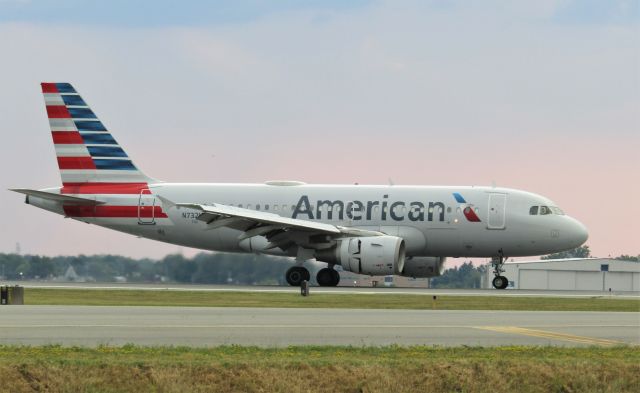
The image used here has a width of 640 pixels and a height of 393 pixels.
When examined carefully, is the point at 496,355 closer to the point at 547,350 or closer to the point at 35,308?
the point at 547,350

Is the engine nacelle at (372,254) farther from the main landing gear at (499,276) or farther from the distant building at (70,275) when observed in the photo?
the distant building at (70,275)

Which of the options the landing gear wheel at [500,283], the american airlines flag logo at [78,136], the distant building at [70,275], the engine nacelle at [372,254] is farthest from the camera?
the distant building at [70,275]

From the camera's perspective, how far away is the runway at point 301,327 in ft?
64.2

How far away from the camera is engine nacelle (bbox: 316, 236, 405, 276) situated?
145 ft

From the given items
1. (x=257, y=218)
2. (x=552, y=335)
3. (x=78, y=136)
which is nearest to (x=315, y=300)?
(x=257, y=218)

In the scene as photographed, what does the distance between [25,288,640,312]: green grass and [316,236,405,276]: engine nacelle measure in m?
5.84

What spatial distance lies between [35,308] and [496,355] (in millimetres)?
14140

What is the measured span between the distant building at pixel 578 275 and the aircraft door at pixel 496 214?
27.4 metres

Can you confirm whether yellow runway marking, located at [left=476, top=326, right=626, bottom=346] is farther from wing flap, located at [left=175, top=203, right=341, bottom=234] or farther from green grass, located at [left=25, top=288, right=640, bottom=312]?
wing flap, located at [left=175, top=203, right=341, bottom=234]

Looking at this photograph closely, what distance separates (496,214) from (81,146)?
1872 cm

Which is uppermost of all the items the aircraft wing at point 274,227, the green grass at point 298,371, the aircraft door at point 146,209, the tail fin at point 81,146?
the tail fin at point 81,146

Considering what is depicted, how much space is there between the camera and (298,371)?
15.3m

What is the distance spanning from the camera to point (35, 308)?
27750 mm

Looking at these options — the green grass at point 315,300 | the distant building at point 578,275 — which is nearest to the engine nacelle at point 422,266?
the green grass at point 315,300
